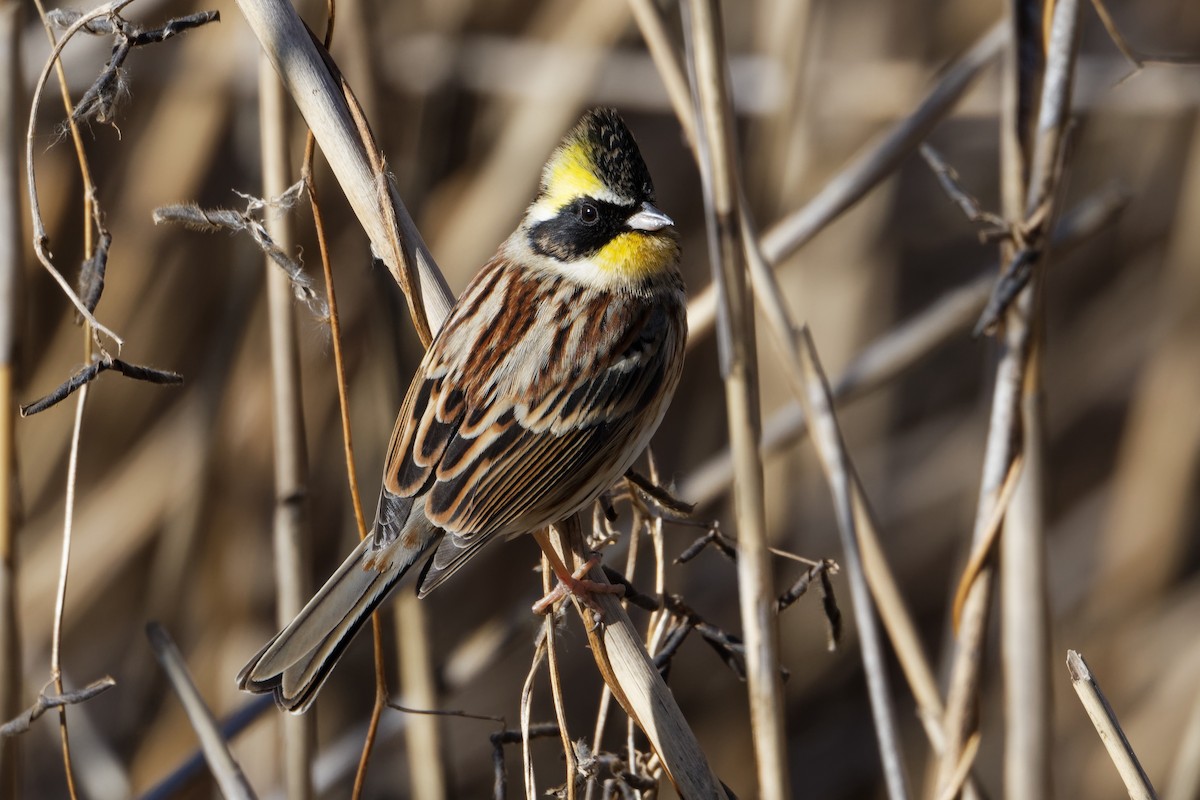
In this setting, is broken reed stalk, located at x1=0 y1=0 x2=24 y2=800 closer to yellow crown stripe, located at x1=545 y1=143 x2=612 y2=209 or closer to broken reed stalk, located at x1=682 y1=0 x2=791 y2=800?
yellow crown stripe, located at x1=545 y1=143 x2=612 y2=209

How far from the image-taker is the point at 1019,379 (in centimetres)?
210

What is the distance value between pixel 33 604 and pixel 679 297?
2299mm

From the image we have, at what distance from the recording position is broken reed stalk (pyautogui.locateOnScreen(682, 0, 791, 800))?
185 cm

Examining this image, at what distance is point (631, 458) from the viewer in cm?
237

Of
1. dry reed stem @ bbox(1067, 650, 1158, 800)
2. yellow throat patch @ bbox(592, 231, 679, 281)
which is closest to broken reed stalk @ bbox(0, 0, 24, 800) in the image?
yellow throat patch @ bbox(592, 231, 679, 281)

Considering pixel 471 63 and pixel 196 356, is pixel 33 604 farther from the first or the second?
pixel 471 63

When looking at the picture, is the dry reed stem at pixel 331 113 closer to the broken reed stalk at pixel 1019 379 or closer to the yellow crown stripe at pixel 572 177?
the yellow crown stripe at pixel 572 177

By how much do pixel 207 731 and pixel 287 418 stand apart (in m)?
0.60

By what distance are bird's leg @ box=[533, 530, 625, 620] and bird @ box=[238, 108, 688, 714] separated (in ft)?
Result: 0.55

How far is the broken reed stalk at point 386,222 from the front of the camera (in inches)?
71.2

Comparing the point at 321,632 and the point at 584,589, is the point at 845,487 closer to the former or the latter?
the point at 584,589

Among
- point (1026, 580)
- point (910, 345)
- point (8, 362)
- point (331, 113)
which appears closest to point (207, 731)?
point (8, 362)

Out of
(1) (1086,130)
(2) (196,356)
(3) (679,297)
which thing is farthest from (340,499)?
(1) (1086,130)

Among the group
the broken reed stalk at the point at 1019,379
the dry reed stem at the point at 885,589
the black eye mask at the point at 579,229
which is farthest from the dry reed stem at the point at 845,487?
the black eye mask at the point at 579,229
